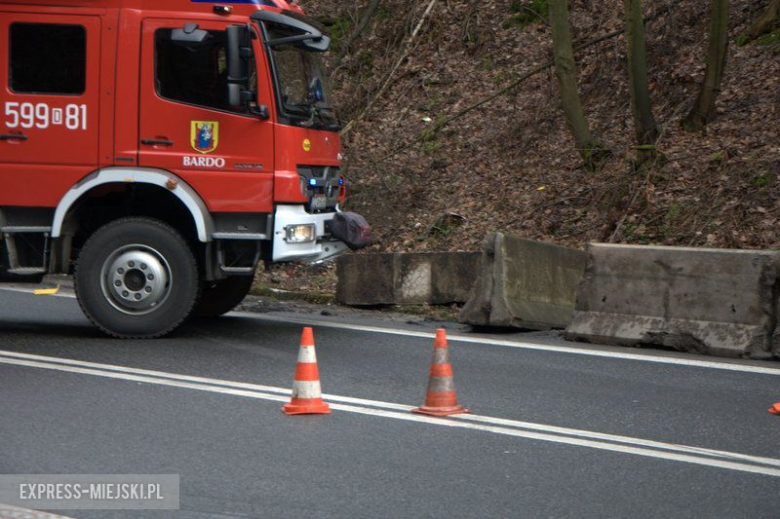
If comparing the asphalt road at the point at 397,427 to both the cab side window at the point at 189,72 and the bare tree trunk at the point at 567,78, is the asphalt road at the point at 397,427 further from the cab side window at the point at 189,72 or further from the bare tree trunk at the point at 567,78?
→ the bare tree trunk at the point at 567,78

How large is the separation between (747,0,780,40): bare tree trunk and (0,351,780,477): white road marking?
12.6 meters

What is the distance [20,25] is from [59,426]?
15.1 feet

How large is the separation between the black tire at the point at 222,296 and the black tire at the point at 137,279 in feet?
4.90

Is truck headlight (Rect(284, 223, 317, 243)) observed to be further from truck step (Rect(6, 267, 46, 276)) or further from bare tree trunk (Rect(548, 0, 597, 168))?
bare tree trunk (Rect(548, 0, 597, 168))

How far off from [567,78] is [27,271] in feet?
29.3

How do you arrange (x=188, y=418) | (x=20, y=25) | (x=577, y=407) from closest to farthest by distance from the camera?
(x=188, y=418) → (x=577, y=407) → (x=20, y=25)

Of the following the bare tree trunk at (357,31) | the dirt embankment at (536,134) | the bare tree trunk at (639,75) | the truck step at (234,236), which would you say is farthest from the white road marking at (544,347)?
the bare tree trunk at (357,31)

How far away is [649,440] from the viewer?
6887 millimetres

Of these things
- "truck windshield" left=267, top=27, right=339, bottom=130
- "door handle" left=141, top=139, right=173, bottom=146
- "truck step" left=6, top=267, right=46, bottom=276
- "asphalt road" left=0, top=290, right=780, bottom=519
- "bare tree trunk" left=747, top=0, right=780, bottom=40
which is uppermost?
"bare tree trunk" left=747, top=0, right=780, bottom=40

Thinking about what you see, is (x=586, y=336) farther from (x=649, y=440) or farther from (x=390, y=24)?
(x=390, y=24)

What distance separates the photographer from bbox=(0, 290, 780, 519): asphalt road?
18.6 ft

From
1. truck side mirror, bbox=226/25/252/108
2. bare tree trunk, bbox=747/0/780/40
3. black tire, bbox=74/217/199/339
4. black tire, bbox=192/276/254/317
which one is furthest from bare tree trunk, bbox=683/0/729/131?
black tire, bbox=74/217/199/339

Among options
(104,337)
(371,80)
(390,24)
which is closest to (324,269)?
(104,337)

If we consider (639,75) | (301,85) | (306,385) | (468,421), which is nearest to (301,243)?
(301,85)
